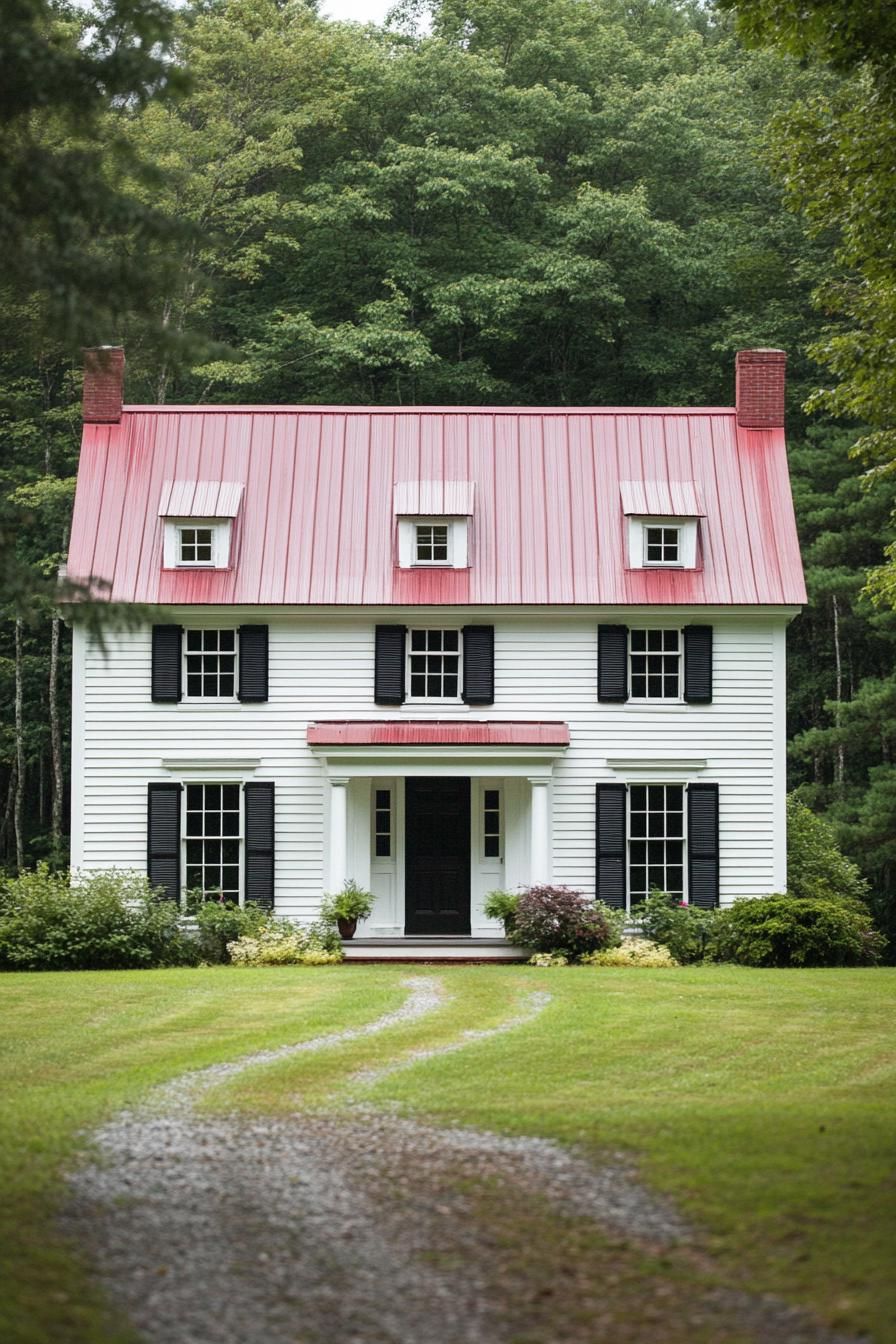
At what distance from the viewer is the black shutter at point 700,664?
25.6 meters

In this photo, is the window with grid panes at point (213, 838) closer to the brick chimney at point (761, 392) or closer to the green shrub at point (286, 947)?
the green shrub at point (286, 947)

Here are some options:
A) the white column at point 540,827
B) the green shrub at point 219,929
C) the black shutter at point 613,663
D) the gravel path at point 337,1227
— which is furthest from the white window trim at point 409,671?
the gravel path at point 337,1227

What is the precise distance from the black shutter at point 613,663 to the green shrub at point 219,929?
245 inches

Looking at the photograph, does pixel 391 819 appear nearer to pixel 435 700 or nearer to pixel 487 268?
pixel 435 700

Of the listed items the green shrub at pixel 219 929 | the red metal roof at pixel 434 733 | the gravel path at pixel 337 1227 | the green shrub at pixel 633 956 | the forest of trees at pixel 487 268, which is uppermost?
the forest of trees at pixel 487 268

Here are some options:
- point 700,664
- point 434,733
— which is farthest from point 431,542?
point 700,664

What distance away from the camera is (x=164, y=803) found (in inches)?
995

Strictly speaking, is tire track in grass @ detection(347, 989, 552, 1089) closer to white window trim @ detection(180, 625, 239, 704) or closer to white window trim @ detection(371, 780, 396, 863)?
white window trim @ detection(371, 780, 396, 863)

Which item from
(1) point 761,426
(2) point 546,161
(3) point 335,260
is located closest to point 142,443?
(1) point 761,426

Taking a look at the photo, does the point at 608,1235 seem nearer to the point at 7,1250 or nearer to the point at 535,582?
the point at 7,1250

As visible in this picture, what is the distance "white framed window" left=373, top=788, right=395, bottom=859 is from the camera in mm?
26109

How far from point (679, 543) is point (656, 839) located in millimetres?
4526

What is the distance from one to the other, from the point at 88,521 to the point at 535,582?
6952 millimetres

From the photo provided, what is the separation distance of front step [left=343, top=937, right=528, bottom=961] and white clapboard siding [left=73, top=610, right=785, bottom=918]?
1481mm
